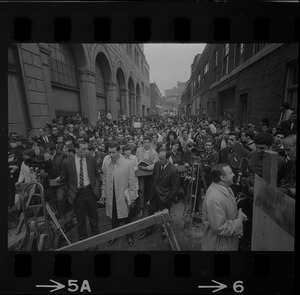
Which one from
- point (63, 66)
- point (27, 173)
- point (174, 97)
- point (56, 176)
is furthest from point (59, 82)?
point (174, 97)

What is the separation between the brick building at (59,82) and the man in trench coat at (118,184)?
10.2ft

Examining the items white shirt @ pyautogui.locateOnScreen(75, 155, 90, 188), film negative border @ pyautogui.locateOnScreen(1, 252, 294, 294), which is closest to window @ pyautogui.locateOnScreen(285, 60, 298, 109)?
film negative border @ pyautogui.locateOnScreen(1, 252, 294, 294)

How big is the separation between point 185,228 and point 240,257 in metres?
1.81

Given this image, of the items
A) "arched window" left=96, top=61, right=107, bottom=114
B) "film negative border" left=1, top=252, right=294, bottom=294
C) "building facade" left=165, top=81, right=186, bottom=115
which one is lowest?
"film negative border" left=1, top=252, right=294, bottom=294

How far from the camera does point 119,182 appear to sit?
378cm

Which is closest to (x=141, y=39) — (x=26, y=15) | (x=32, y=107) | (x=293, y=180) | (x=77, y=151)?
(x=26, y=15)

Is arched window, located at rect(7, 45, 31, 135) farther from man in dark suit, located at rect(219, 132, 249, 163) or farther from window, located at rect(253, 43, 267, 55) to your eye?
window, located at rect(253, 43, 267, 55)

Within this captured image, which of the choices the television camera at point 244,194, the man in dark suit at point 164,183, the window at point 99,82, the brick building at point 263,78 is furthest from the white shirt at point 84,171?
the window at point 99,82

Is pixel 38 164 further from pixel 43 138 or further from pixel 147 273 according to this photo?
pixel 147 273

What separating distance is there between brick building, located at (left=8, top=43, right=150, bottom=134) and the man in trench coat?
3100 millimetres

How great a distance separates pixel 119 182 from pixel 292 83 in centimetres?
463

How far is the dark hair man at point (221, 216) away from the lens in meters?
2.42

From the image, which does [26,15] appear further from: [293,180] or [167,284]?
[293,180]

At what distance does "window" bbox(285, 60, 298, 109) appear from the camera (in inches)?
169
